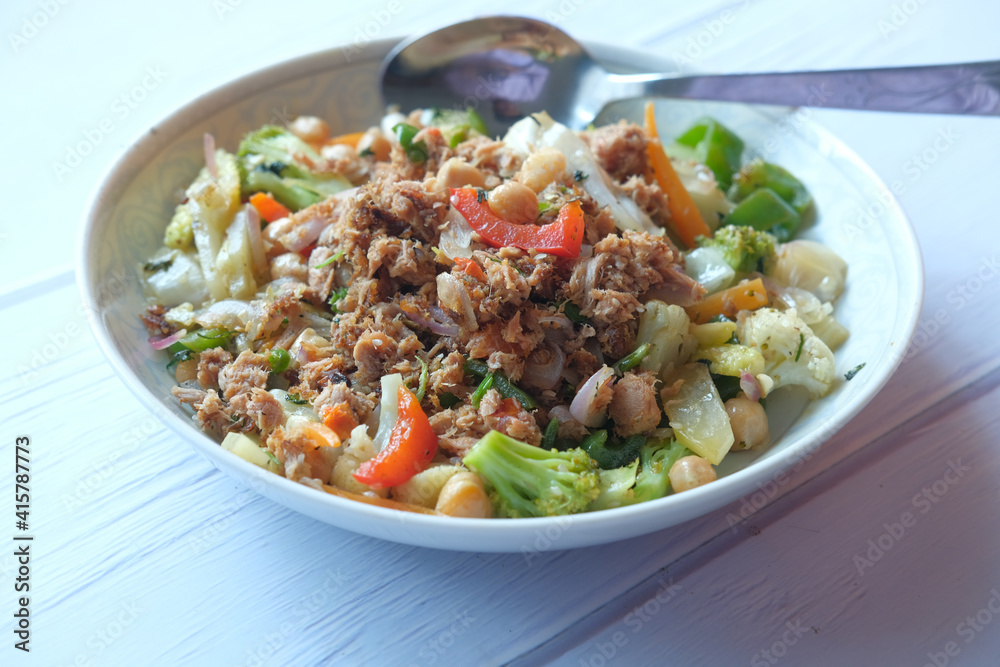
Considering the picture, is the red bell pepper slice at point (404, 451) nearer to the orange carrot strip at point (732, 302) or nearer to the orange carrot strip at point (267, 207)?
the orange carrot strip at point (732, 302)

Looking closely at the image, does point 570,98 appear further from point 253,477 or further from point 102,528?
point 102,528

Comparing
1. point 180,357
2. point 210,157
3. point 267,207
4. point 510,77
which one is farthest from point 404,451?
point 510,77

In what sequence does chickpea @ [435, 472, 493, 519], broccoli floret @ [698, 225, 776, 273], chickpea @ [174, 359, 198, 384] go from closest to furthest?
chickpea @ [435, 472, 493, 519] < chickpea @ [174, 359, 198, 384] < broccoli floret @ [698, 225, 776, 273]

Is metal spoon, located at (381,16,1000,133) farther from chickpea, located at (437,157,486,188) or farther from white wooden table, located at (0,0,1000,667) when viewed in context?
white wooden table, located at (0,0,1000,667)

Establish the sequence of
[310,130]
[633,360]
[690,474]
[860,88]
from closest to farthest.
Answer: [690,474], [633,360], [860,88], [310,130]

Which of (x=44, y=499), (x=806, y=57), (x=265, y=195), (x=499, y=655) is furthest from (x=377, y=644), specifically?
(x=806, y=57)

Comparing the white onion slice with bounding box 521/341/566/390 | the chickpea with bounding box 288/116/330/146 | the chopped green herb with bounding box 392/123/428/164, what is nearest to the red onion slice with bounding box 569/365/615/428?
the white onion slice with bounding box 521/341/566/390

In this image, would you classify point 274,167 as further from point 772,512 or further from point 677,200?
point 772,512
